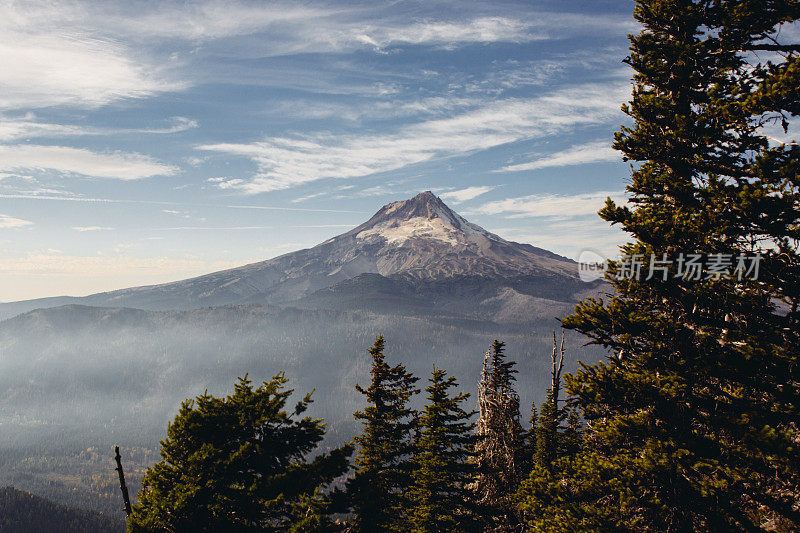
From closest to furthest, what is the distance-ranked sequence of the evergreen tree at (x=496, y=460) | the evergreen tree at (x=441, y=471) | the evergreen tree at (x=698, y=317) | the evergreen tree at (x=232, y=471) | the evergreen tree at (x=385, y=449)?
the evergreen tree at (x=698, y=317) < the evergreen tree at (x=232, y=471) < the evergreen tree at (x=441, y=471) < the evergreen tree at (x=385, y=449) < the evergreen tree at (x=496, y=460)

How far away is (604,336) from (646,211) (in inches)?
111

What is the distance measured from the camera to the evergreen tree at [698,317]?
304 inches

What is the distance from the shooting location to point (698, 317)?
353 inches

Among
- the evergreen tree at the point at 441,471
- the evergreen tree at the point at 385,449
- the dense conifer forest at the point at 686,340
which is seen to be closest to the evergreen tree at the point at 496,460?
the evergreen tree at the point at 441,471

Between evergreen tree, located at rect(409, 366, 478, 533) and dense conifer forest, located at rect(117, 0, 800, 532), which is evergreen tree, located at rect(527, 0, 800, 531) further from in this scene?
evergreen tree, located at rect(409, 366, 478, 533)

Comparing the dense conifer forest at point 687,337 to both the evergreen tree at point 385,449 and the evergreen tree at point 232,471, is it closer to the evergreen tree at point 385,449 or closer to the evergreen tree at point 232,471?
the evergreen tree at point 232,471

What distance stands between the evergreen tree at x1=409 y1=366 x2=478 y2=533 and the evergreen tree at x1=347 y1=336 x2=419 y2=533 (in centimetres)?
77

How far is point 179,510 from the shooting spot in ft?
37.0

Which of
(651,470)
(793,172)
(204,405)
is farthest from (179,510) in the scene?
(793,172)

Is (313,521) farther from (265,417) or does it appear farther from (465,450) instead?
(465,450)

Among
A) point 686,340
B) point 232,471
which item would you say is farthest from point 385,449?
point 686,340

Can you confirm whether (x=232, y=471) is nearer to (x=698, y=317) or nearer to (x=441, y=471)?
(x=441, y=471)

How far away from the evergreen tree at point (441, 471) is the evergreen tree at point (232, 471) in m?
5.49

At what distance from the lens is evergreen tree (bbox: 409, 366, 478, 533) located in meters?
18.3
